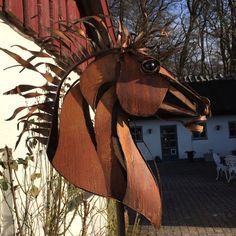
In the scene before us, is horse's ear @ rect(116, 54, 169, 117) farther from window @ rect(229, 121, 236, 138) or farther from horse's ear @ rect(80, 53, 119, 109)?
window @ rect(229, 121, 236, 138)

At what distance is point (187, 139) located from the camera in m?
30.2

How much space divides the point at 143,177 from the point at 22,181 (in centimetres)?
240

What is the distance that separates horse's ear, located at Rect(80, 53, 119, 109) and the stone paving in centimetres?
734

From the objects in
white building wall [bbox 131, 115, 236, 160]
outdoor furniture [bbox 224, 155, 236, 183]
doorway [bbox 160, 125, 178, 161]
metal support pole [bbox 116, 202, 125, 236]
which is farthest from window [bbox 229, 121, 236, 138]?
metal support pole [bbox 116, 202, 125, 236]

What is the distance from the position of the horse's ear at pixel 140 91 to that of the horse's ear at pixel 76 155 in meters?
0.25

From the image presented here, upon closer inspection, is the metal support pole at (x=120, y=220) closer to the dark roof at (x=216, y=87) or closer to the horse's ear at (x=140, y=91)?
the horse's ear at (x=140, y=91)

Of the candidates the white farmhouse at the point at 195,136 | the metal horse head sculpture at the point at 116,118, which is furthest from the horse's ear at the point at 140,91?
the white farmhouse at the point at 195,136

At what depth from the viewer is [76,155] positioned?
7.59ft

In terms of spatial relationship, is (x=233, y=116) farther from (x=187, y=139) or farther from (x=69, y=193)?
(x=69, y=193)

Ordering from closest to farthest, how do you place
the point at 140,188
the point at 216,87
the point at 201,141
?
the point at 140,188 < the point at 201,141 < the point at 216,87

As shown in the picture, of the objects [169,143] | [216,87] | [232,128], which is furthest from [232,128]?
[169,143]

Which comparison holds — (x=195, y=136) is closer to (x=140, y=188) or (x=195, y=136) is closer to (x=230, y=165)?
(x=230, y=165)

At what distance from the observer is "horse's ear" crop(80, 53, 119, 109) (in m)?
2.30

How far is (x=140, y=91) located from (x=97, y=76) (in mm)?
226
